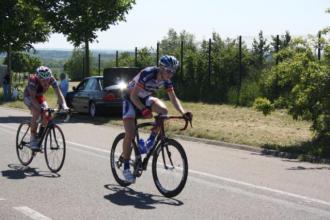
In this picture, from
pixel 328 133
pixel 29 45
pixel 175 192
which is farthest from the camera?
pixel 29 45

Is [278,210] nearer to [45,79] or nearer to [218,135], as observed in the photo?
[45,79]

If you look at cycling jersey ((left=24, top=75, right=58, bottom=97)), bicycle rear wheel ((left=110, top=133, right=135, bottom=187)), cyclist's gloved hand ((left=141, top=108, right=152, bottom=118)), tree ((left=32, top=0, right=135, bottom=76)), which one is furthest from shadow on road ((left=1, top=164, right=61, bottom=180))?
tree ((left=32, top=0, right=135, bottom=76))

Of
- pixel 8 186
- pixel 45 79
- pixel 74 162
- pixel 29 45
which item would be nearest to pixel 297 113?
pixel 74 162

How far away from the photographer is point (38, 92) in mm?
10117

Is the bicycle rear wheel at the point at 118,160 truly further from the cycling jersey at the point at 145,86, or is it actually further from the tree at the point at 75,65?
the tree at the point at 75,65

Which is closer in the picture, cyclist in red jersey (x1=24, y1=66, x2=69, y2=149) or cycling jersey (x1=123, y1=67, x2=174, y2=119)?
cycling jersey (x1=123, y1=67, x2=174, y2=119)

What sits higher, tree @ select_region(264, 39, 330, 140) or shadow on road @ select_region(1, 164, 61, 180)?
tree @ select_region(264, 39, 330, 140)

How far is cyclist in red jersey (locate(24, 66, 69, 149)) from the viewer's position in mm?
9742

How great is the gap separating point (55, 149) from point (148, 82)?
274cm

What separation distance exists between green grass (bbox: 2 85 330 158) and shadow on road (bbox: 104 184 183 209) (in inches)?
132

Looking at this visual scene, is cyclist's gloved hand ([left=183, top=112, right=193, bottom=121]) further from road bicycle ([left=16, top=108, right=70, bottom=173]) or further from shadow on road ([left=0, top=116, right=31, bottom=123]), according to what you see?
shadow on road ([left=0, top=116, right=31, bottom=123])

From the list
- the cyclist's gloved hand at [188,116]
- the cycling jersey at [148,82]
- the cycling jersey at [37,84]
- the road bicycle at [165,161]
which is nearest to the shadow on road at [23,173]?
the cycling jersey at [37,84]

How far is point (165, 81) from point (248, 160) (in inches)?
170

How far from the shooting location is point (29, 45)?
35438 millimetres
